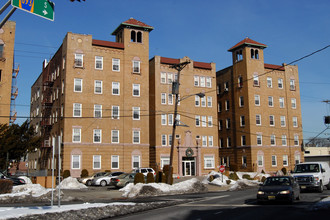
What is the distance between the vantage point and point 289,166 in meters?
60.6

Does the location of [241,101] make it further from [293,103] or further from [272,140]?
Result: [293,103]

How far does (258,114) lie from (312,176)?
119 feet

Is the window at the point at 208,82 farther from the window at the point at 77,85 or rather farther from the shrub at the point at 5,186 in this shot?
the shrub at the point at 5,186

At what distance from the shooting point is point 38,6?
10617 millimetres

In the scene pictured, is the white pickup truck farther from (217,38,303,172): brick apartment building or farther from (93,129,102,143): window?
(217,38,303,172): brick apartment building

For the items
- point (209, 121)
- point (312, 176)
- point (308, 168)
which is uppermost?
point (209, 121)

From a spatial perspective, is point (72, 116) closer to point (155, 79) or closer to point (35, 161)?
point (155, 79)

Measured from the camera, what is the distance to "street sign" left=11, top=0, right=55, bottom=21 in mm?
10289

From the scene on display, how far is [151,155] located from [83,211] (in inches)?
1451

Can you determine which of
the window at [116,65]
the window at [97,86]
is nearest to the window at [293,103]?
the window at [116,65]

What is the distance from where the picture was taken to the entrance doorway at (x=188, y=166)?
52319 mm

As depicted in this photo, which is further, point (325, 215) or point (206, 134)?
point (206, 134)

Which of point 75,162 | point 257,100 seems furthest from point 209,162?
point 75,162

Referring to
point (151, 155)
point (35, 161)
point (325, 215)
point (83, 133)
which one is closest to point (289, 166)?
point (151, 155)
